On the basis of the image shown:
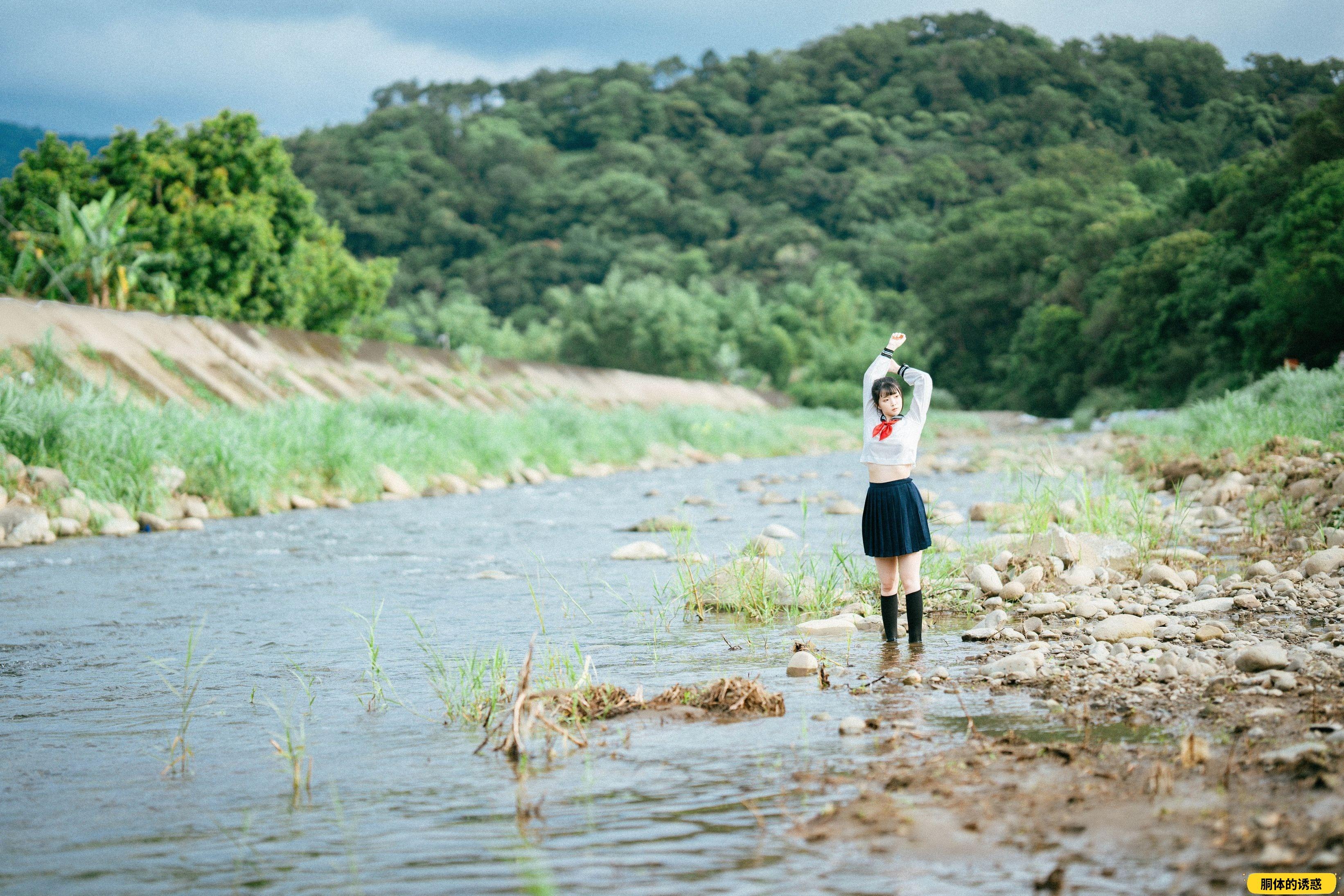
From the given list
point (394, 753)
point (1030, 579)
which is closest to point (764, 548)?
point (1030, 579)

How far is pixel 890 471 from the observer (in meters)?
5.36

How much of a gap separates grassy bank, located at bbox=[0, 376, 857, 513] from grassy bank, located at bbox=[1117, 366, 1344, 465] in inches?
422

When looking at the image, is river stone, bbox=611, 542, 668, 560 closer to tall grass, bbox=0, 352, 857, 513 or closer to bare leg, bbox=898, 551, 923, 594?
bare leg, bbox=898, 551, 923, 594

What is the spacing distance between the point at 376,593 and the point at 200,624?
1315 millimetres

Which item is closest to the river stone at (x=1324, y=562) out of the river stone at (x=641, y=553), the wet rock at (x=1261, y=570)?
the wet rock at (x=1261, y=570)

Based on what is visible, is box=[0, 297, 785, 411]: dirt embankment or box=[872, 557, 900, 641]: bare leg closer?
box=[872, 557, 900, 641]: bare leg

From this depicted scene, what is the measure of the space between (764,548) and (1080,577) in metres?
2.08

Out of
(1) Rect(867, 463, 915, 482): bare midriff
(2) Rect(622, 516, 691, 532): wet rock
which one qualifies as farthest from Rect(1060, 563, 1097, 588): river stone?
(2) Rect(622, 516, 691, 532): wet rock

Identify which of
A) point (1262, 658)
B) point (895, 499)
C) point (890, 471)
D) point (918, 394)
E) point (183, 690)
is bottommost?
point (183, 690)

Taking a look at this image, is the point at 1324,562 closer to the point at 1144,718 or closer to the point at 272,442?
the point at 1144,718

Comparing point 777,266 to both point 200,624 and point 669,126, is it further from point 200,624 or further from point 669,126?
point 200,624

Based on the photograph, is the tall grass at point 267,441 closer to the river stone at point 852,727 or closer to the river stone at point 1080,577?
the river stone at point 1080,577

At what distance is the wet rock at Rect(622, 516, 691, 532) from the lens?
1091 cm

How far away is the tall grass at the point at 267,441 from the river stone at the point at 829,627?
334 inches
